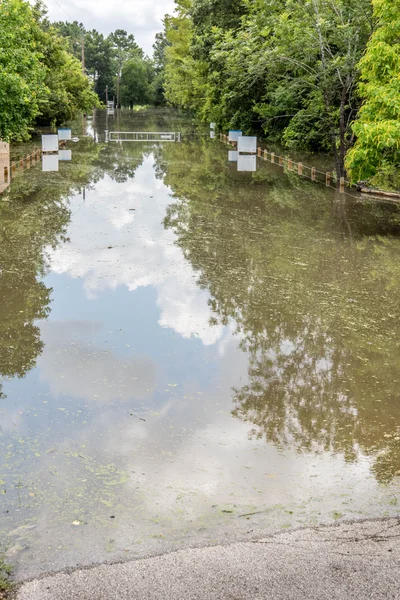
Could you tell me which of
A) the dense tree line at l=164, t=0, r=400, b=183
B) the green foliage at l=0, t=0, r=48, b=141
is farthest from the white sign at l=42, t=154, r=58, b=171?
the dense tree line at l=164, t=0, r=400, b=183

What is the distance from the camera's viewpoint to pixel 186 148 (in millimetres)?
41875

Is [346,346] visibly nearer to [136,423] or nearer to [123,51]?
[136,423]

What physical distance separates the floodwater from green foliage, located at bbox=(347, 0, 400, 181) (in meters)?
1.86

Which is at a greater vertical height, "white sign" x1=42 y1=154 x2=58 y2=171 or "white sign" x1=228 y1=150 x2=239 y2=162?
"white sign" x1=228 y1=150 x2=239 y2=162

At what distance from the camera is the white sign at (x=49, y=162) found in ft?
98.2

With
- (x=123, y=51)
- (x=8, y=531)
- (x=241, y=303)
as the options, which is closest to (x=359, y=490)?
(x=8, y=531)

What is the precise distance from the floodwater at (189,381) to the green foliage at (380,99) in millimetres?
1860

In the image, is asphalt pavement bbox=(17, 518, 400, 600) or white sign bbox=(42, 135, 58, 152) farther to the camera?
white sign bbox=(42, 135, 58, 152)

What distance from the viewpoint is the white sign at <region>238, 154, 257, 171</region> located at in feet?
105

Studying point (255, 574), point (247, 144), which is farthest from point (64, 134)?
point (255, 574)

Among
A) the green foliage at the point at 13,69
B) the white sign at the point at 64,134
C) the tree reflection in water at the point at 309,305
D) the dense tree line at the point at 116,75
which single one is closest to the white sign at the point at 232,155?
the white sign at the point at 64,134

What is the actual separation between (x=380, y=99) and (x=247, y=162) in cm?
1813

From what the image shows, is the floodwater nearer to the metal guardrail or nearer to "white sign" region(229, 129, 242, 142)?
"white sign" region(229, 129, 242, 142)

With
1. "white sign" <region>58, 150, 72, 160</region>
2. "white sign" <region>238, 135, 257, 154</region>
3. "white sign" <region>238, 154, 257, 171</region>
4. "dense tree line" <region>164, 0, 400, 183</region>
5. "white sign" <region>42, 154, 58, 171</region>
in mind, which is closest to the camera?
"dense tree line" <region>164, 0, 400, 183</region>
